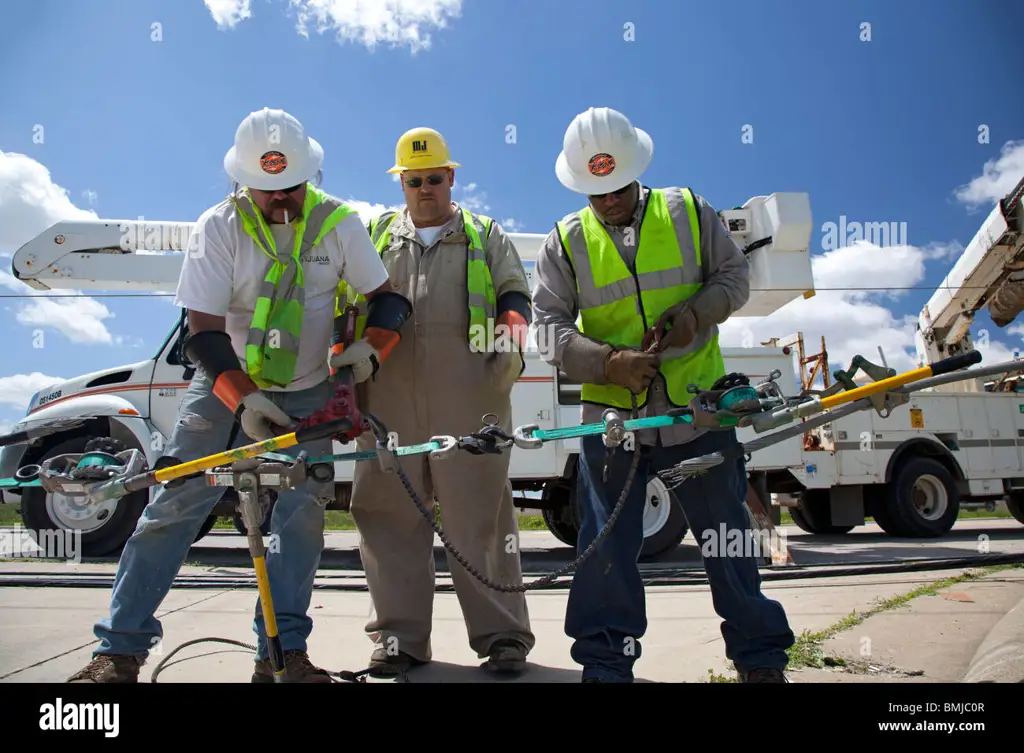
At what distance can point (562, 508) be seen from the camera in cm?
777

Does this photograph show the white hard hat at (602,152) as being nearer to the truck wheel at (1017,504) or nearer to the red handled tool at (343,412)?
the red handled tool at (343,412)

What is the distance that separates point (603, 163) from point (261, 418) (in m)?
1.47

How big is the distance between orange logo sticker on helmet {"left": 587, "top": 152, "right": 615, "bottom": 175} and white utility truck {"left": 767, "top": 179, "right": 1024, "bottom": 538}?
6.51 meters

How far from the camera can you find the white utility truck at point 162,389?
7.09 metres

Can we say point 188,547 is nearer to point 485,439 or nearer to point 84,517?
point 485,439

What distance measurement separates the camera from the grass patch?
2893mm

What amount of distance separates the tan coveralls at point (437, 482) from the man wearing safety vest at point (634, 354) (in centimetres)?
43

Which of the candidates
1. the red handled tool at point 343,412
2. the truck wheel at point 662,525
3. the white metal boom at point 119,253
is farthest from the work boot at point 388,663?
the white metal boom at point 119,253

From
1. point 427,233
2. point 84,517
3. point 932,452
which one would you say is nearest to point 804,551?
point 932,452

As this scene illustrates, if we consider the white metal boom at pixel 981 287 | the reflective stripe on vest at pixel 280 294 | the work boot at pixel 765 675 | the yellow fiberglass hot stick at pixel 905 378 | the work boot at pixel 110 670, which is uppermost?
the white metal boom at pixel 981 287

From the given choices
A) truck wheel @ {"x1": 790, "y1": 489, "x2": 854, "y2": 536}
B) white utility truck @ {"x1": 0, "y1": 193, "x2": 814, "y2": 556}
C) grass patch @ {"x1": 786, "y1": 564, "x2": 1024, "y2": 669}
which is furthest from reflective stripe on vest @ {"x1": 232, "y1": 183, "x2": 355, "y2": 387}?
truck wheel @ {"x1": 790, "y1": 489, "x2": 854, "y2": 536}
